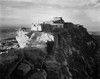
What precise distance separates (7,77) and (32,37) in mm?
21934

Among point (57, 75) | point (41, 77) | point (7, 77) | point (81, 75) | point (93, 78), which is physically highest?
point (7, 77)

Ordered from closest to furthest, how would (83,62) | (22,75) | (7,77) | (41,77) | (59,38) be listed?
(7,77) < (22,75) < (41,77) < (59,38) < (83,62)

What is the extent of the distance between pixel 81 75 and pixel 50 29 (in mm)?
18951

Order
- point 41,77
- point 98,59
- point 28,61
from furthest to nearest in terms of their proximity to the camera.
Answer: point 98,59 → point 28,61 → point 41,77

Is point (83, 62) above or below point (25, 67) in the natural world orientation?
below

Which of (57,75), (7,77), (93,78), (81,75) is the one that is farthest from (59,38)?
(7,77)

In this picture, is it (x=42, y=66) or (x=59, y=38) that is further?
(x=59, y=38)

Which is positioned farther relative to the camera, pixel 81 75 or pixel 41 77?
pixel 81 75

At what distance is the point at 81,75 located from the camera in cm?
3931

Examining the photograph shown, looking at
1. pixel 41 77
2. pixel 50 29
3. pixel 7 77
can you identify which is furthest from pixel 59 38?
pixel 7 77

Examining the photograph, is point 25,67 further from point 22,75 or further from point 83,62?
point 83,62

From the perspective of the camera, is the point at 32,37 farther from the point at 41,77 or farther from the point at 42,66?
the point at 41,77

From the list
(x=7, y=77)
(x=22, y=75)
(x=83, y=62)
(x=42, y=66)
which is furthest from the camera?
(x=83, y=62)

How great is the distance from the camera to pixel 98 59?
60969mm
